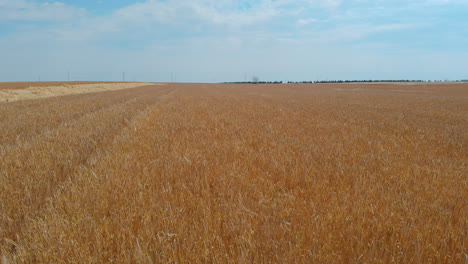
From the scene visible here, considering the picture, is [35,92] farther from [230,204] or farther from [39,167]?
[230,204]

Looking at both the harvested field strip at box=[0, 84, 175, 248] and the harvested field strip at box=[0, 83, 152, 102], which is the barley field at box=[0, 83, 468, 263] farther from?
the harvested field strip at box=[0, 83, 152, 102]

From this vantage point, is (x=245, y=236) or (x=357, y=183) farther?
(x=357, y=183)

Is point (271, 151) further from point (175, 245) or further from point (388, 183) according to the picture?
point (175, 245)

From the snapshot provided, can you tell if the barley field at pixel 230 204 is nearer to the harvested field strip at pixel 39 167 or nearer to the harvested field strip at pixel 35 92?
the harvested field strip at pixel 39 167

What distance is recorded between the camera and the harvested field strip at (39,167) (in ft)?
9.53

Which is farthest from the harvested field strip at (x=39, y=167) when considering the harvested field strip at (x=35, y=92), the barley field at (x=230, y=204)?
the harvested field strip at (x=35, y=92)

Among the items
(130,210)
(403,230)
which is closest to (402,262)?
(403,230)

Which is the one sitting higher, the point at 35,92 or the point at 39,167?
the point at 35,92

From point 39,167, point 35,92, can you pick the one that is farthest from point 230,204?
point 35,92

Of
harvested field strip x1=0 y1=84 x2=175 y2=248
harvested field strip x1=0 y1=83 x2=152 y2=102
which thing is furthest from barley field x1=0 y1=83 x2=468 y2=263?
harvested field strip x1=0 y1=83 x2=152 y2=102

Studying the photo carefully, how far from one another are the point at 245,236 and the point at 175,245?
2.03 feet

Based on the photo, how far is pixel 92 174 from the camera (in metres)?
3.78

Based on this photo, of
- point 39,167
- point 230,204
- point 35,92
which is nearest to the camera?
point 230,204

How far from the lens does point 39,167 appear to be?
13.7 ft
